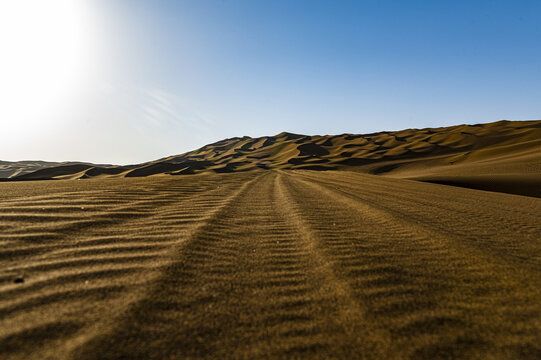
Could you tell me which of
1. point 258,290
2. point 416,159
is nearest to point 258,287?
point 258,290

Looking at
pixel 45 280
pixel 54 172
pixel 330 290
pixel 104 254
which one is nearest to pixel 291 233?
pixel 330 290

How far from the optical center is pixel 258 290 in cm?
194

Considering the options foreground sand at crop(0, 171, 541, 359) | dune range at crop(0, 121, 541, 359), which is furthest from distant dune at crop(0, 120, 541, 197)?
foreground sand at crop(0, 171, 541, 359)

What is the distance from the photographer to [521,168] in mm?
15961

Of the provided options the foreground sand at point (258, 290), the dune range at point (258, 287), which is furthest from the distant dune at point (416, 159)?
the foreground sand at point (258, 290)

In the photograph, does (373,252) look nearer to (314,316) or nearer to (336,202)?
(314,316)

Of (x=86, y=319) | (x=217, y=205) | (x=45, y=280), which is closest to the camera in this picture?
(x=86, y=319)

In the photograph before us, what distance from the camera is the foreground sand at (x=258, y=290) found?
1.38 m

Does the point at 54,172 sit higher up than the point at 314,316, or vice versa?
the point at 54,172

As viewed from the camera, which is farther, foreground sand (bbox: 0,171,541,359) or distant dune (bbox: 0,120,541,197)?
distant dune (bbox: 0,120,541,197)

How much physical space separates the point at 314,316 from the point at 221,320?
2.09 ft

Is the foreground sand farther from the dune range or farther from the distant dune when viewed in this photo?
the distant dune

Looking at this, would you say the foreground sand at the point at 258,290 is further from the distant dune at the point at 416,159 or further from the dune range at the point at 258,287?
the distant dune at the point at 416,159

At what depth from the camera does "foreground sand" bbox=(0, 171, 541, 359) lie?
138 centimetres
